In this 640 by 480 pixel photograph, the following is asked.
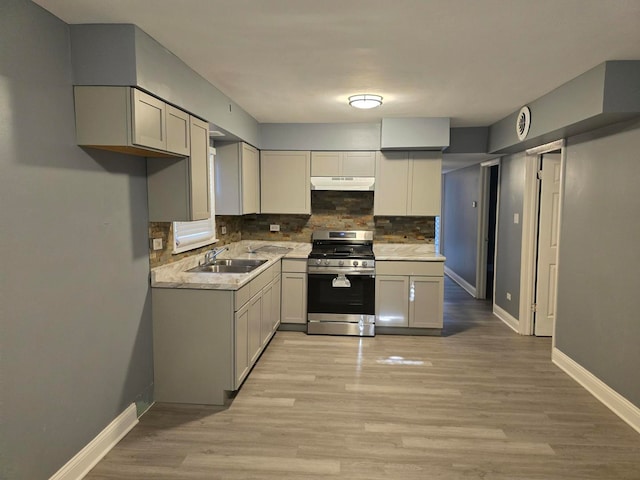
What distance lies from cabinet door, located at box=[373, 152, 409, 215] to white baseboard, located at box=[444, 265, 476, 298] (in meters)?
2.49

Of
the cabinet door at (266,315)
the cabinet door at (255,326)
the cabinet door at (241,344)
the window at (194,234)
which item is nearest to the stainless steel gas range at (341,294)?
the cabinet door at (266,315)

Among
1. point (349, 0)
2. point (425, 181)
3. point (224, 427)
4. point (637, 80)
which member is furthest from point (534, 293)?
point (349, 0)

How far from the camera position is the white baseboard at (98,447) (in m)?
2.10

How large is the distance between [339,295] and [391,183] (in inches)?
56.9

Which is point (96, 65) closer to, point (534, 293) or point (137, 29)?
point (137, 29)

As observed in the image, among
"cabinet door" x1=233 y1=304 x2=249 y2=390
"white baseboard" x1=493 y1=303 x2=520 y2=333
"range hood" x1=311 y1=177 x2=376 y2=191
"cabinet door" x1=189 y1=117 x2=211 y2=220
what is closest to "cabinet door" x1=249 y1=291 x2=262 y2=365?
"cabinet door" x1=233 y1=304 x2=249 y2=390

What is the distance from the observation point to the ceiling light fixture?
3432mm

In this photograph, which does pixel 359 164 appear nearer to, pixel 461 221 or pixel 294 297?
pixel 294 297

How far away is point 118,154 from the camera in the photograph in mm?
2510

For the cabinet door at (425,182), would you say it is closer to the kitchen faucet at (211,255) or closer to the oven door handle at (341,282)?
the oven door handle at (341,282)

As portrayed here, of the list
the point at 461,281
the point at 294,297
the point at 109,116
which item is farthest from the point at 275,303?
the point at 461,281

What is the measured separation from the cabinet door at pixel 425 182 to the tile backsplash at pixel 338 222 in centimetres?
34

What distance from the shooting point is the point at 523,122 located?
12.4 ft

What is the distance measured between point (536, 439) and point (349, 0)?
2.76 meters
